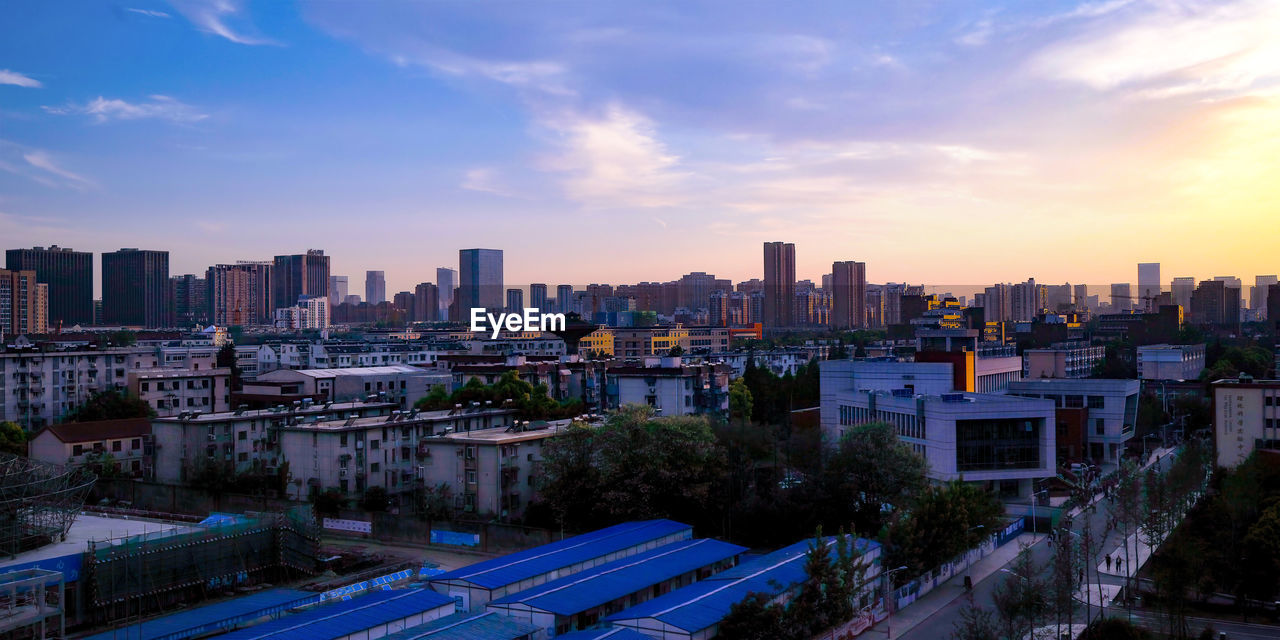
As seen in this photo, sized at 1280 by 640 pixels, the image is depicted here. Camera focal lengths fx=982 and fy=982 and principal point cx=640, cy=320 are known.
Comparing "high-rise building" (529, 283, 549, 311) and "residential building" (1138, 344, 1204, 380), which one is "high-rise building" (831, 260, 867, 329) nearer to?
"high-rise building" (529, 283, 549, 311)

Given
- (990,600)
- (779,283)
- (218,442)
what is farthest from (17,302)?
(990,600)

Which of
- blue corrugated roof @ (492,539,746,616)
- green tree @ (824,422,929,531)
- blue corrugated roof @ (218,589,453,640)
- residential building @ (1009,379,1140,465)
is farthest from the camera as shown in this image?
residential building @ (1009,379,1140,465)

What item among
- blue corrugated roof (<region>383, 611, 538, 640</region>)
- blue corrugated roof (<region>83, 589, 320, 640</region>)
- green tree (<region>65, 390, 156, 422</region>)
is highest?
green tree (<region>65, 390, 156, 422</region>)

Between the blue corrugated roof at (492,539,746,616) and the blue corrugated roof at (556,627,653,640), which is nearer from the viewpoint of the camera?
the blue corrugated roof at (556,627,653,640)

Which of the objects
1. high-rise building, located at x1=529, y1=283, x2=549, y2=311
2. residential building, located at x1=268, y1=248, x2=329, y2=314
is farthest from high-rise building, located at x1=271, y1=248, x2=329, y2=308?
high-rise building, located at x1=529, y1=283, x2=549, y2=311

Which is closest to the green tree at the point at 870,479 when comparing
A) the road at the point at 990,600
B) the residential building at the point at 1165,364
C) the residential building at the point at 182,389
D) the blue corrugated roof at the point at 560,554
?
the road at the point at 990,600

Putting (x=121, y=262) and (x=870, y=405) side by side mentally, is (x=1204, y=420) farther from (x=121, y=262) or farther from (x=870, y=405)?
(x=121, y=262)

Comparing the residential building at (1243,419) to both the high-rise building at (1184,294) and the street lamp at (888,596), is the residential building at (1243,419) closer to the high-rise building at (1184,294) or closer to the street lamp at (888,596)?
the street lamp at (888,596)

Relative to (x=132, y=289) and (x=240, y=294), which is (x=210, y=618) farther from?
(x=240, y=294)
